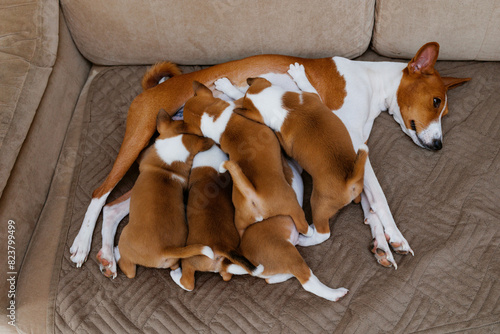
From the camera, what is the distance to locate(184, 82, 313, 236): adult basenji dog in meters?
1.58

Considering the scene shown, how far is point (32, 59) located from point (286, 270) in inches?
62.6

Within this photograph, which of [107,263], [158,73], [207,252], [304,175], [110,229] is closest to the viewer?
[207,252]

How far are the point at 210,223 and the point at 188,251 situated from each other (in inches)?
6.2

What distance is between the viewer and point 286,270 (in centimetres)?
156

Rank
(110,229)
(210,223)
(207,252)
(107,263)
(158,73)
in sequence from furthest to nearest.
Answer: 1. (158,73)
2. (110,229)
3. (107,263)
4. (210,223)
5. (207,252)

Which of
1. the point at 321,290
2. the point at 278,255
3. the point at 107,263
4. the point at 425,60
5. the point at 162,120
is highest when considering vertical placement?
the point at 425,60

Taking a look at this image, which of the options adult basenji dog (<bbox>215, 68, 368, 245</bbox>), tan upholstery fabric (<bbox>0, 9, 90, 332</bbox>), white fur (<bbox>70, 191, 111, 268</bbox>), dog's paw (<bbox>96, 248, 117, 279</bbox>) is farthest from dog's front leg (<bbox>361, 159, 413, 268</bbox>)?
tan upholstery fabric (<bbox>0, 9, 90, 332</bbox>)

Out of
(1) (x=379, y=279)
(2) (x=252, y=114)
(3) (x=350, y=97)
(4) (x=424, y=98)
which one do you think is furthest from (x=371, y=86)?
(1) (x=379, y=279)

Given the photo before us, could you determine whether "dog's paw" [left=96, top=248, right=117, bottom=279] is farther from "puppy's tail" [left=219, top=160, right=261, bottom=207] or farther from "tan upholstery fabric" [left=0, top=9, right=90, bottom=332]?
"puppy's tail" [left=219, top=160, right=261, bottom=207]

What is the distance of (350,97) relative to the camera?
208 cm

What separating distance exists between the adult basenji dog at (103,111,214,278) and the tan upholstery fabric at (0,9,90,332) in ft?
1.05

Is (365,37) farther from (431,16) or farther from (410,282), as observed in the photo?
(410,282)

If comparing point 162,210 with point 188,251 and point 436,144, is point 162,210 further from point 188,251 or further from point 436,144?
point 436,144

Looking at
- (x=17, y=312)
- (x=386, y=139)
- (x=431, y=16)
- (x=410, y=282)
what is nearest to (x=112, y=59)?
(x=17, y=312)
